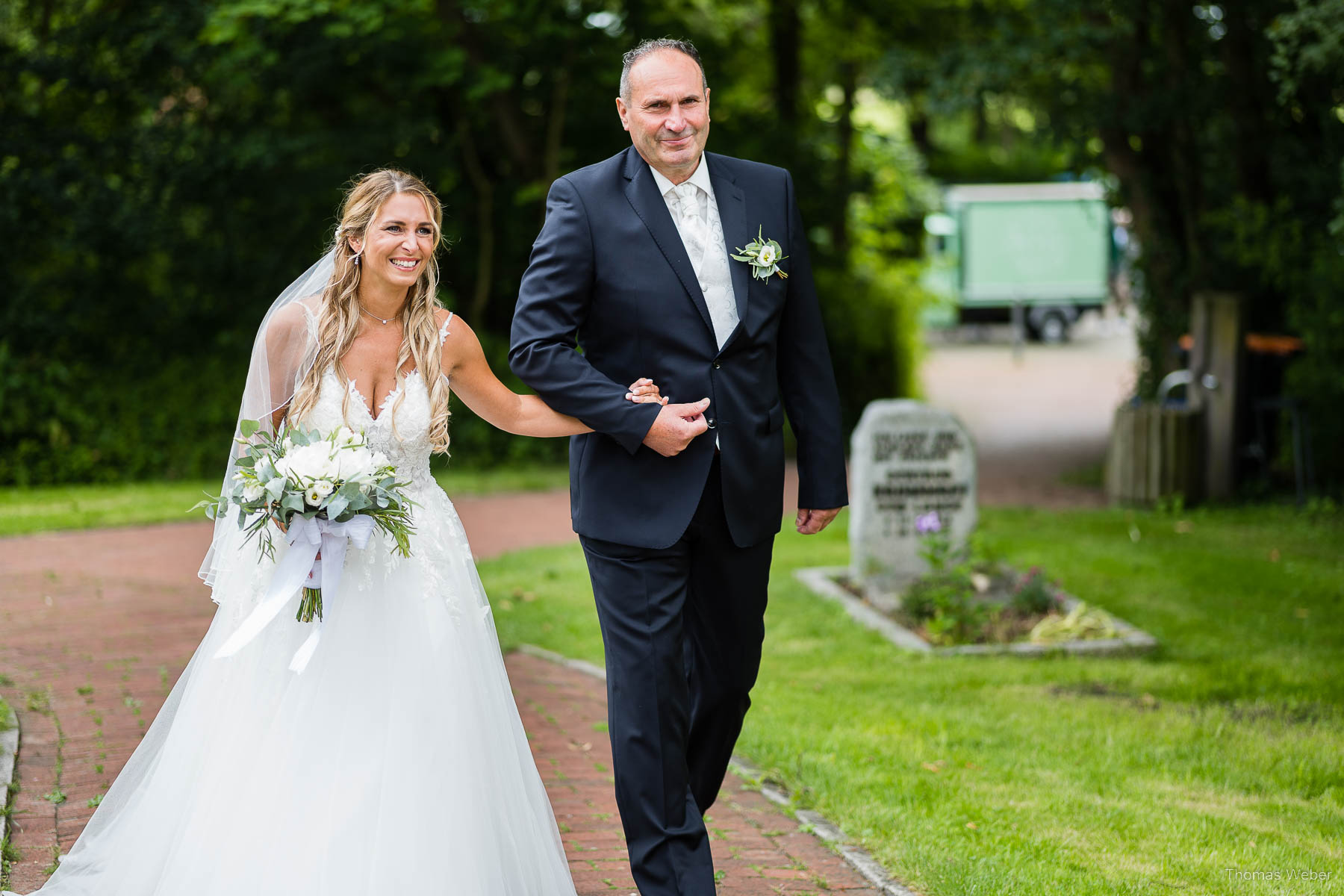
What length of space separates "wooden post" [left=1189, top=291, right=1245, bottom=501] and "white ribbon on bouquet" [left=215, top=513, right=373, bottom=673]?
9.77m

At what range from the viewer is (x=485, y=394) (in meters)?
4.11

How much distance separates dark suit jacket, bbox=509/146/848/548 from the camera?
361cm

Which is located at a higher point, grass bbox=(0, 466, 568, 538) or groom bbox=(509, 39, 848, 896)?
groom bbox=(509, 39, 848, 896)

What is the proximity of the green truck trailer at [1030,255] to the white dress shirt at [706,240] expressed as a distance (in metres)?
24.3

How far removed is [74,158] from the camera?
552 inches

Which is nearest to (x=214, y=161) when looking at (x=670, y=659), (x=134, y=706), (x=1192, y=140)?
(x=134, y=706)

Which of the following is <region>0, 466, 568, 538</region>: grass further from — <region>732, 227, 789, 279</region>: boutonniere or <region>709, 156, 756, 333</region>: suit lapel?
<region>732, 227, 789, 279</region>: boutonniere

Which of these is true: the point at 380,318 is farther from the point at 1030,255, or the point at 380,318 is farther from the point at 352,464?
the point at 1030,255

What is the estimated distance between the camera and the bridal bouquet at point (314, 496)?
11.6 ft

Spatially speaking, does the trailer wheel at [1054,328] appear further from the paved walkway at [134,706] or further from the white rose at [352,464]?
the white rose at [352,464]

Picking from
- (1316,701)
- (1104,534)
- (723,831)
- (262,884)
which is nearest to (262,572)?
(262,884)

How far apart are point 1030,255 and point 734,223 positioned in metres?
25.8

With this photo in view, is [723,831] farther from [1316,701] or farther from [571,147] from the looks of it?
[571,147]

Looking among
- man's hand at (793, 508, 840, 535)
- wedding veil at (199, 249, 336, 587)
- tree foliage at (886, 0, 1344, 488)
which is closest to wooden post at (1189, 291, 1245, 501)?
tree foliage at (886, 0, 1344, 488)
